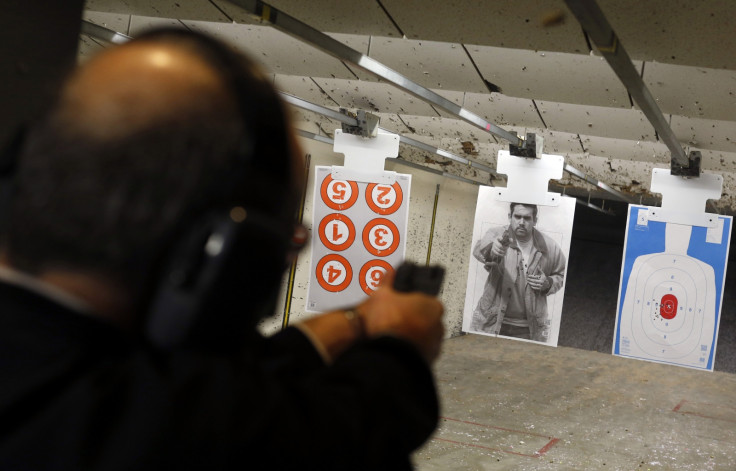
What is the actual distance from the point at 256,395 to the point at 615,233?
10020 mm

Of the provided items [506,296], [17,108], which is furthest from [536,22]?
[506,296]

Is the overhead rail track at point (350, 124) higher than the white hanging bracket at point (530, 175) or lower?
higher

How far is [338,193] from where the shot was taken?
436 cm

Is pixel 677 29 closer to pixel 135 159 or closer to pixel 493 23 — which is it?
pixel 493 23

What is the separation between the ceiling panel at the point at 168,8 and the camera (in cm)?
236

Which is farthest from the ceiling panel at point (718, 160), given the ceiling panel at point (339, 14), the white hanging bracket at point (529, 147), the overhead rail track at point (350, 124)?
the ceiling panel at point (339, 14)

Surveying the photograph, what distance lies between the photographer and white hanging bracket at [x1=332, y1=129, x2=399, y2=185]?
432 cm

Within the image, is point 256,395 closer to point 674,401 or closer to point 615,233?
point 674,401

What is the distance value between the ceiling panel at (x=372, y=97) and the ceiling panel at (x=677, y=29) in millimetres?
1901

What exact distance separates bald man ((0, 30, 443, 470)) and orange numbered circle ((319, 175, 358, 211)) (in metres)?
3.91

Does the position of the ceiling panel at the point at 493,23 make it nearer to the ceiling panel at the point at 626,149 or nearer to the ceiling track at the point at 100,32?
the ceiling track at the point at 100,32

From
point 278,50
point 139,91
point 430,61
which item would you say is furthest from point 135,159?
point 278,50

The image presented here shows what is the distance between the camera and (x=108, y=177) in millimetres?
384

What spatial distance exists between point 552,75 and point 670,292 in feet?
7.64
